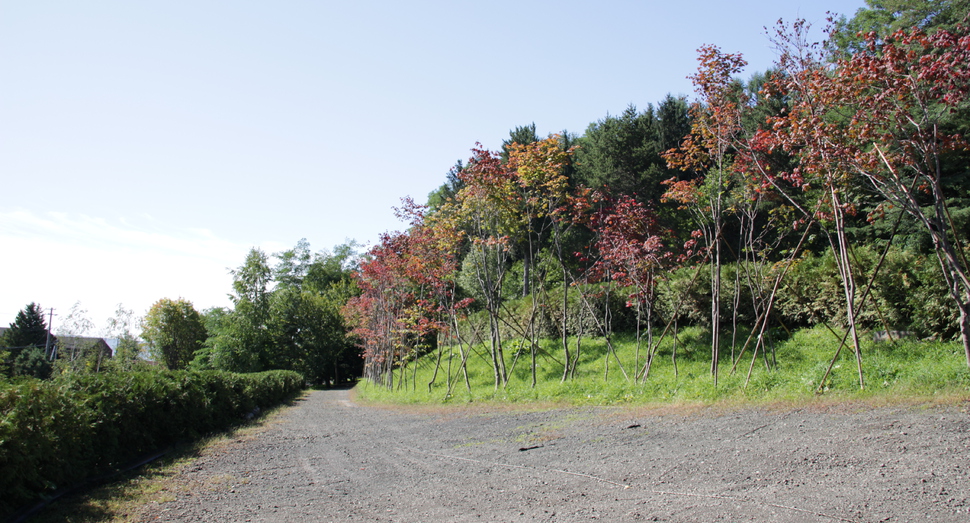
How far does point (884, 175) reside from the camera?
6.99m

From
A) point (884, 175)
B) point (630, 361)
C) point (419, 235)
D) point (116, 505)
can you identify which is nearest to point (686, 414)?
point (884, 175)

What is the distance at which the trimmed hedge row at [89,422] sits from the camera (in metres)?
4.37

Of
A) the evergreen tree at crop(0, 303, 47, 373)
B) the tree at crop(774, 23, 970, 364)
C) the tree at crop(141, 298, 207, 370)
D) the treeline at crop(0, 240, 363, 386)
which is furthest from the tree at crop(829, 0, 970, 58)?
the evergreen tree at crop(0, 303, 47, 373)

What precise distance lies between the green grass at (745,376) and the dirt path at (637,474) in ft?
4.04

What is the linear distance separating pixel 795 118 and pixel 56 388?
897 cm

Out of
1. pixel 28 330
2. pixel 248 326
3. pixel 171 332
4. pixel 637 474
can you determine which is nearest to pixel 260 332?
pixel 248 326

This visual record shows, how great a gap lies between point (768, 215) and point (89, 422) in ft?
36.3

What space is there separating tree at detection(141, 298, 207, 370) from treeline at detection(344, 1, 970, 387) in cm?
2608

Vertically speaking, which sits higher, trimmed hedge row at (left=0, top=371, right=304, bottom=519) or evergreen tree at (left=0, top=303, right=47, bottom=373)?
evergreen tree at (left=0, top=303, right=47, bottom=373)

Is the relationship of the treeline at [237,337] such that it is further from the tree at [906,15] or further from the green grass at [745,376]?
the tree at [906,15]

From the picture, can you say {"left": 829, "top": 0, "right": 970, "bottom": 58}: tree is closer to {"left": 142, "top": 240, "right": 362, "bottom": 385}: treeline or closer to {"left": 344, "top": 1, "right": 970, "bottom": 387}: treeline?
{"left": 344, "top": 1, "right": 970, "bottom": 387}: treeline

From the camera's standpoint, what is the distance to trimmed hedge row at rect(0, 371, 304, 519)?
4371 millimetres

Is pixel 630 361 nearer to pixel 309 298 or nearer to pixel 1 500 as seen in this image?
pixel 1 500

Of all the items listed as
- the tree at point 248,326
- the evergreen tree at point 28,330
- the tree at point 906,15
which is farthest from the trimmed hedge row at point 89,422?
the evergreen tree at point 28,330
